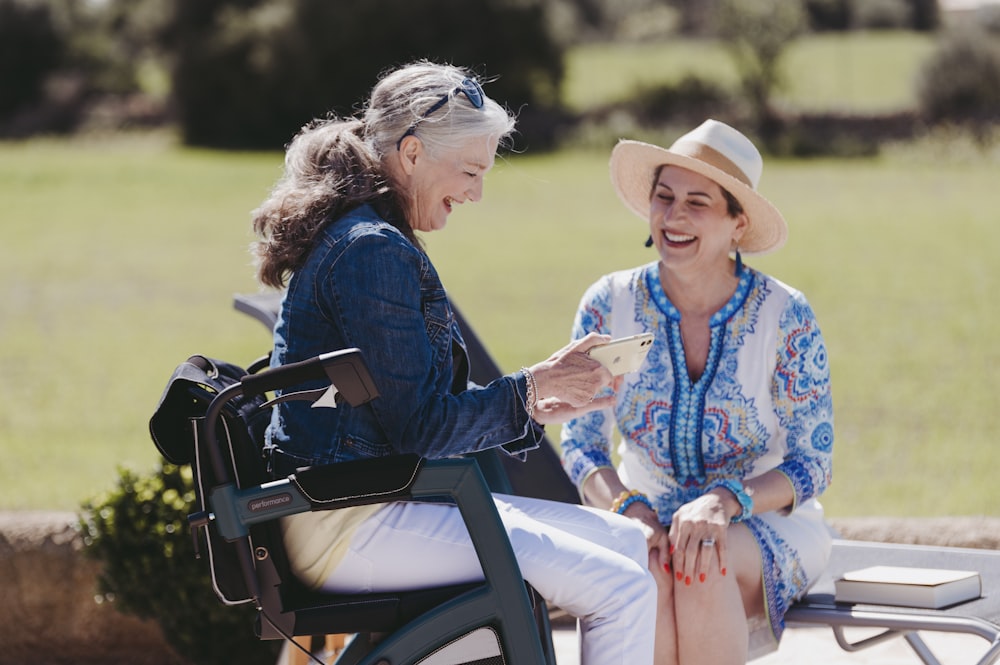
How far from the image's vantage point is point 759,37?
127 feet

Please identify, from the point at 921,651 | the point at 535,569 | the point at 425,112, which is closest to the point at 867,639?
the point at 921,651

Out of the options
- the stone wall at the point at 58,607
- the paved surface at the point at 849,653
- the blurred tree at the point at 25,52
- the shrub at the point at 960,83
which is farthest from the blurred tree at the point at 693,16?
the stone wall at the point at 58,607

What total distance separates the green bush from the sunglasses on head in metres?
1.69

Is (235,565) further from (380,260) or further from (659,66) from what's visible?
(659,66)

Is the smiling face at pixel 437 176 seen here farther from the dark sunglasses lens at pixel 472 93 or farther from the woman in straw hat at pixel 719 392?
the woman in straw hat at pixel 719 392

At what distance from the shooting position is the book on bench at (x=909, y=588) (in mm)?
3113

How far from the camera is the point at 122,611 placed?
3982mm

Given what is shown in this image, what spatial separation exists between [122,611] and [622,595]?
2010 millimetres

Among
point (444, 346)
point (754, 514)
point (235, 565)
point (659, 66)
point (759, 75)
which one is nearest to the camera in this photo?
point (235, 565)

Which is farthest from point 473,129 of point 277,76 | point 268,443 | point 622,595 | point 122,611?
point 277,76

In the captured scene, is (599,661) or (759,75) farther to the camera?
(759,75)

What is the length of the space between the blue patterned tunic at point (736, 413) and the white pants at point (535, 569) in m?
0.70

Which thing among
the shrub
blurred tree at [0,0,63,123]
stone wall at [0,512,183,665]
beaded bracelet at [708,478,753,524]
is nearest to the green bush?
stone wall at [0,512,183,665]

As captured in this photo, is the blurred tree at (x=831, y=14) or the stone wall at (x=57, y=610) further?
the blurred tree at (x=831, y=14)
